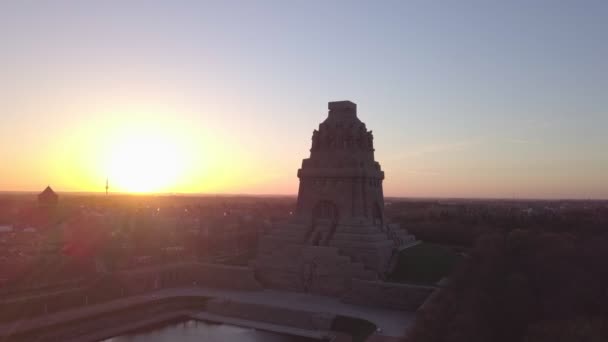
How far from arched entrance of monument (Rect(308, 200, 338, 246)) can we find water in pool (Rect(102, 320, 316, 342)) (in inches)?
327

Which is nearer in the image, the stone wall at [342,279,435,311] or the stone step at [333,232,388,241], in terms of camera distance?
the stone wall at [342,279,435,311]

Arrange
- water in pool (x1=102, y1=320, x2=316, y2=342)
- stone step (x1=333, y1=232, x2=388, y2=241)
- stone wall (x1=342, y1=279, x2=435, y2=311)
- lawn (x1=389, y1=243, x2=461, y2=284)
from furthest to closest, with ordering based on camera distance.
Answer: stone step (x1=333, y1=232, x2=388, y2=241) < lawn (x1=389, y1=243, x2=461, y2=284) < stone wall (x1=342, y1=279, x2=435, y2=311) < water in pool (x1=102, y1=320, x2=316, y2=342)

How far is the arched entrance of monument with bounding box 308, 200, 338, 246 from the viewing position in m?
30.1

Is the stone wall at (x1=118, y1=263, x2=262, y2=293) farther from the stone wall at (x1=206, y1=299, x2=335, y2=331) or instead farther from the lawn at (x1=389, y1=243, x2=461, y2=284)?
the lawn at (x1=389, y1=243, x2=461, y2=284)

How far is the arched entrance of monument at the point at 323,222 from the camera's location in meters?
30.1

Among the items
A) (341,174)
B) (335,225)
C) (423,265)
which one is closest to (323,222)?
(335,225)

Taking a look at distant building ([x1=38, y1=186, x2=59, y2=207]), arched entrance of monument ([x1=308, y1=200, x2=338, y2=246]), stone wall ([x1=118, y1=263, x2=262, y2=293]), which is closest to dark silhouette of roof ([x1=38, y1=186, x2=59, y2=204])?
distant building ([x1=38, y1=186, x2=59, y2=207])

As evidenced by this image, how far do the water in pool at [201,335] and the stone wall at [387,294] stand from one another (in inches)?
206

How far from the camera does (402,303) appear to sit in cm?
2489

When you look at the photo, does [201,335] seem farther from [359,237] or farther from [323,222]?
[323,222]

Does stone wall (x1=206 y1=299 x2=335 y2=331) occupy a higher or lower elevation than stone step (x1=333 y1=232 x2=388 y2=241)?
lower

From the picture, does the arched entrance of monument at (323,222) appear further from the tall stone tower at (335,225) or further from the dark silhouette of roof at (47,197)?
the dark silhouette of roof at (47,197)

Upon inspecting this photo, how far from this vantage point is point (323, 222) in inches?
1240

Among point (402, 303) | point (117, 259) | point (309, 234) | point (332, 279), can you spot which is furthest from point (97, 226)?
point (402, 303)
